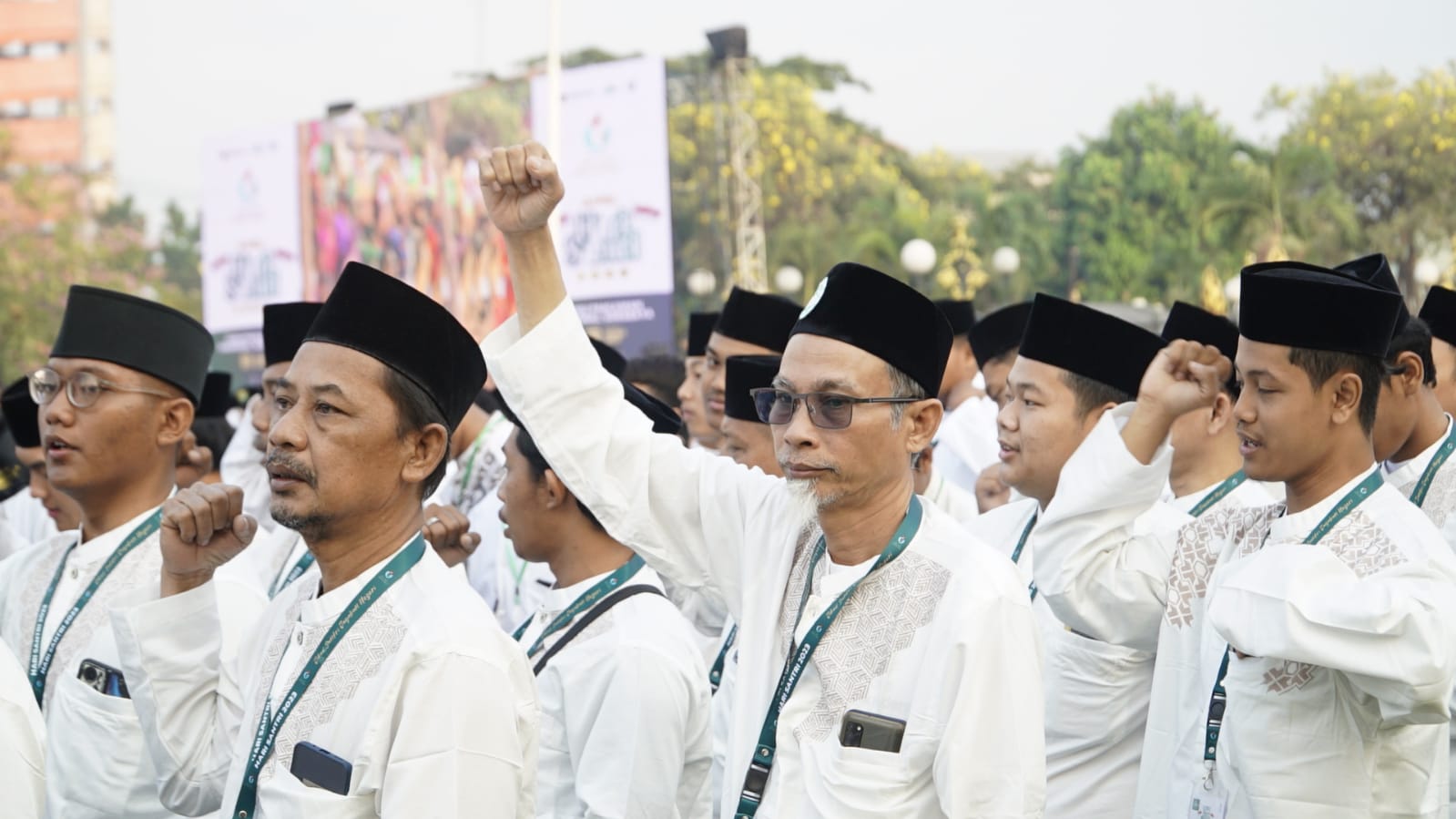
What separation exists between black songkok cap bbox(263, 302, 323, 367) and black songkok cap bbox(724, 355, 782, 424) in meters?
1.45

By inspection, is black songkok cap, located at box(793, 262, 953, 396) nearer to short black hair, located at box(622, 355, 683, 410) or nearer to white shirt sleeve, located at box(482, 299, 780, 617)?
white shirt sleeve, located at box(482, 299, 780, 617)

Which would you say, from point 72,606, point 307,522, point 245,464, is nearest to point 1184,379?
point 307,522

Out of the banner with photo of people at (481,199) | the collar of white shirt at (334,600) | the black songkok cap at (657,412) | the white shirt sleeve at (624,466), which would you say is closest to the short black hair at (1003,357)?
the black songkok cap at (657,412)

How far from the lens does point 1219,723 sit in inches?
145

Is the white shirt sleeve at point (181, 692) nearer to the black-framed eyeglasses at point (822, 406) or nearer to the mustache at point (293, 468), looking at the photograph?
the mustache at point (293, 468)

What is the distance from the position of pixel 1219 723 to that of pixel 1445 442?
149 centimetres

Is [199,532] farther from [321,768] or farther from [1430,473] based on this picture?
[1430,473]

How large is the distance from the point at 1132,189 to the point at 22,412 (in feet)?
169

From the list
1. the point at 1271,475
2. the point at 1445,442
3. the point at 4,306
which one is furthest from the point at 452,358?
the point at 4,306

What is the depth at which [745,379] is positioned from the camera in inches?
223

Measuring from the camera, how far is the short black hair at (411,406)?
3297 mm

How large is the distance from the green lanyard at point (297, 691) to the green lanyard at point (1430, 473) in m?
2.96

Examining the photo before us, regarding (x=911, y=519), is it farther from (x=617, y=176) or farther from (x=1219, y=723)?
(x=617, y=176)

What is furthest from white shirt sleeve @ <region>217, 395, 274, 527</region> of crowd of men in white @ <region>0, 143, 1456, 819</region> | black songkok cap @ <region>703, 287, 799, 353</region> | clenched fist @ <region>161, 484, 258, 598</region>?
clenched fist @ <region>161, 484, 258, 598</region>
